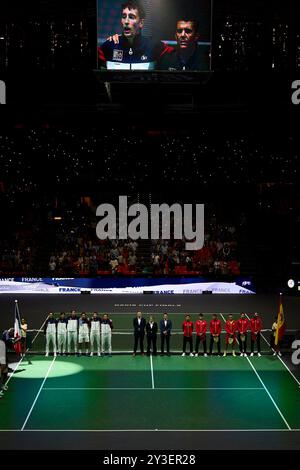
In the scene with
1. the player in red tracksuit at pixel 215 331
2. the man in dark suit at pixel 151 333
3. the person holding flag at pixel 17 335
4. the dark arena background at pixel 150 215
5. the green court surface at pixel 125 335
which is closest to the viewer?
the dark arena background at pixel 150 215

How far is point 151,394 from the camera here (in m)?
17.0

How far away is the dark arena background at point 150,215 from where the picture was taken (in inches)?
558

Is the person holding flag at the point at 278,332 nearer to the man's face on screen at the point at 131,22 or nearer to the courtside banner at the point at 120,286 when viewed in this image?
the man's face on screen at the point at 131,22

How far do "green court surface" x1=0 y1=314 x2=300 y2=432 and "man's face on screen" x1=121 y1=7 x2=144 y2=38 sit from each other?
28.1 feet

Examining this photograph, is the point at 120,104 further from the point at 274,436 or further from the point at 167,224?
the point at 167,224

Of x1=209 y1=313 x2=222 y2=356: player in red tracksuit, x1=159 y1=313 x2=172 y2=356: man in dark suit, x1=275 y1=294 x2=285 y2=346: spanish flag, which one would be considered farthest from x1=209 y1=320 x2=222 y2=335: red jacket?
x1=275 y1=294 x2=285 y2=346: spanish flag

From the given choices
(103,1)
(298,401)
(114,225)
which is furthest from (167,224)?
(103,1)

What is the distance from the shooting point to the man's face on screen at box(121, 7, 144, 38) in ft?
45.3

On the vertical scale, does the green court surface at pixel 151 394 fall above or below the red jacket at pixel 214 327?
below

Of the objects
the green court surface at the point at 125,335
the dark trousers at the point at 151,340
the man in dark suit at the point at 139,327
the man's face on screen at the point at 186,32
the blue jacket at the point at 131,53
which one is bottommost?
the green court surface at the point at 125,335

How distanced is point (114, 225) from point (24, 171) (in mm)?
5880

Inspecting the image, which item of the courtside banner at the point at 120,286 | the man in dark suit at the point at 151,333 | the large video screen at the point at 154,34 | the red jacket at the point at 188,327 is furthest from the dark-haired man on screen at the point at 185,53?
the courtside banner at the point at 120,286

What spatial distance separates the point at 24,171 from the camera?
36438 mm
